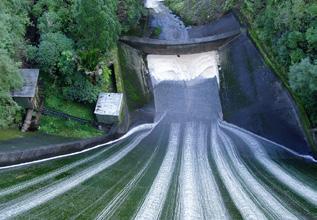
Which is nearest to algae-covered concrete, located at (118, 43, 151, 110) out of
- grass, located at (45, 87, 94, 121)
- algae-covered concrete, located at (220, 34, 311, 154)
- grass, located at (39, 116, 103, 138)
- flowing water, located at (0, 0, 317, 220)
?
flowing water, located at (0, 0, 317, 220)

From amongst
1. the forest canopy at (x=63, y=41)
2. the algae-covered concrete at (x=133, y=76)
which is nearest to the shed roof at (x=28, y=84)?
the forest canopy at (x=63, y=41)

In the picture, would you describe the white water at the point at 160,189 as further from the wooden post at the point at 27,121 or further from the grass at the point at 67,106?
the wooden post at the point at 27,121

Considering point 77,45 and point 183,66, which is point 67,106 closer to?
point 77,45

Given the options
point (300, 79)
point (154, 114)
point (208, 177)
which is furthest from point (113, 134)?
point (300, 79)

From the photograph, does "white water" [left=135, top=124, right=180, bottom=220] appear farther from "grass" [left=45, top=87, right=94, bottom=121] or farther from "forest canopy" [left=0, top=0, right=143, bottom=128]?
"forest canopy" [left=0, top=0, right=143, bottom=128]

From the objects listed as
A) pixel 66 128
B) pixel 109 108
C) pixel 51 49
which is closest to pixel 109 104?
pixel 109 108

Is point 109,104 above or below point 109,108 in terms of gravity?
above
